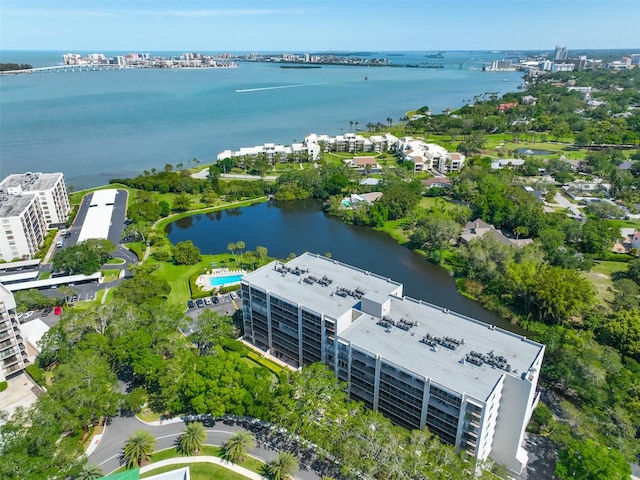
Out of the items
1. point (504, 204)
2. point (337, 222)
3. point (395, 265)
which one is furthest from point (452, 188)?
point (395, 265)

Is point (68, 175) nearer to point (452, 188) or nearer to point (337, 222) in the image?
point (337, 222)

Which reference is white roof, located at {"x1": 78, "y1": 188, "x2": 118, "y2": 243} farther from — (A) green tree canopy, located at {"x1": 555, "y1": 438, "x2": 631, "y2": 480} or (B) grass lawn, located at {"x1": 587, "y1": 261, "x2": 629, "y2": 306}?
(B) grass lawn, located at {"x1": 587, "y1": 261, "x2": 629, "y2": 306}

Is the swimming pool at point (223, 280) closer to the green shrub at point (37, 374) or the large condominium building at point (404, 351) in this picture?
the large condominium building at point (404, 351)

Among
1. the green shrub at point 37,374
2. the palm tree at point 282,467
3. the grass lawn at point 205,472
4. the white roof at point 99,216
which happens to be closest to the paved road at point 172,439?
the palm tree at point 282,467

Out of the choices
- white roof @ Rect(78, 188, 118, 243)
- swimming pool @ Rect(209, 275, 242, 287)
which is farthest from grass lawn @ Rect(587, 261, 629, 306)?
white roof @ Rect(78, 188, 118, 243)

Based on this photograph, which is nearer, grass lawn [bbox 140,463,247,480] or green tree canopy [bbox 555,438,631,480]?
green tree canopy [bbox 555,438,631,480]
